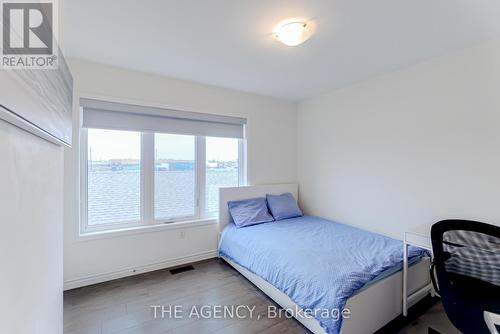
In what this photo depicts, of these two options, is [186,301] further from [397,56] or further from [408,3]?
[397,56]

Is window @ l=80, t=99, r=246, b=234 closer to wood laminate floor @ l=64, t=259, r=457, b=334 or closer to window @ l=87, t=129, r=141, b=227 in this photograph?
window @ l=87, t=129, r=141, b=227

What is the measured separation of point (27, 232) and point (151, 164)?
8.18 ft

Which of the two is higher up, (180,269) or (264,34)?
(264,34)

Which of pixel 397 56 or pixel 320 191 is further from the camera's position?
pixel 320 191

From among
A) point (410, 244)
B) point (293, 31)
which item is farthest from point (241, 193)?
point (293, 31)

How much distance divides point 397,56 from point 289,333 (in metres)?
2.79

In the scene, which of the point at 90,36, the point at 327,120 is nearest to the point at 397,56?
the point at 327,120

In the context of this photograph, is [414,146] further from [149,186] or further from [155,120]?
[149,186]

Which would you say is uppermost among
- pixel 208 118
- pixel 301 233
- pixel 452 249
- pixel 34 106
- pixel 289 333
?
pixel 208 118

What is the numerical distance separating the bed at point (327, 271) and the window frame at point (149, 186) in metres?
0.68

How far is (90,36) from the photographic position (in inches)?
79.2

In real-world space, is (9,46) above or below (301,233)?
above

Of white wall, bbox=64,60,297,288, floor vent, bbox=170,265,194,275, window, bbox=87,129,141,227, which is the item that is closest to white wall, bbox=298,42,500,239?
white wall, bbox=64,60,297,288

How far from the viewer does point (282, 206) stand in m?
3.50
